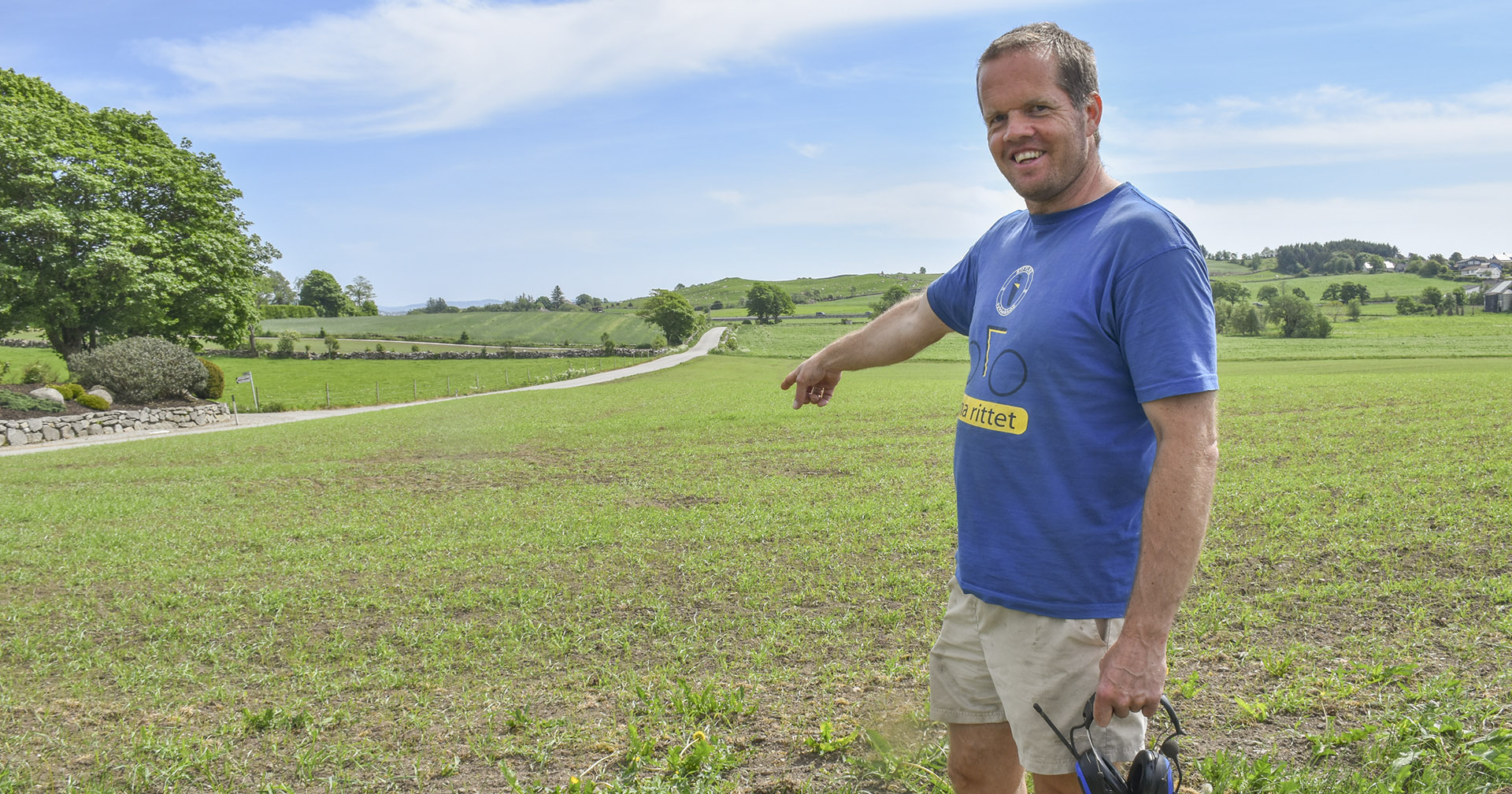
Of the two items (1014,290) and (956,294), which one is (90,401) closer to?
(956,294)

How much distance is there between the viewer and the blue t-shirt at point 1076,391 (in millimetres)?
1910

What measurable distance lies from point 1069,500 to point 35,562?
33.3 ft

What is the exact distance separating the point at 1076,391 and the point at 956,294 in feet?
2.92

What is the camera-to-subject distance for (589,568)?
7574 millimetres

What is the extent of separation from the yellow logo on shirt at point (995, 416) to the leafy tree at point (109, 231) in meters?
34.7

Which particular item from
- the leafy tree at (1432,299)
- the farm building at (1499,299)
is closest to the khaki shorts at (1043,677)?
the leafy tree at (1432,299)

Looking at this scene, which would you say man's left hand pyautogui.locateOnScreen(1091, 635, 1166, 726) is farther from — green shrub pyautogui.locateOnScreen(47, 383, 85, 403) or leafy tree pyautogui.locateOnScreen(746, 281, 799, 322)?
leafy tree pyautogui.locateOnScreen(746, 281, 799, 322)

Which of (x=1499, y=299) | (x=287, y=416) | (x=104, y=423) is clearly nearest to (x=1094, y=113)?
(x=104, y=423)

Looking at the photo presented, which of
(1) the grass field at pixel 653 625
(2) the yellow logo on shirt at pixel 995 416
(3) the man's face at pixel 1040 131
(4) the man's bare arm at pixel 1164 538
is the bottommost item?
(1) the grass field at pixel 653 625

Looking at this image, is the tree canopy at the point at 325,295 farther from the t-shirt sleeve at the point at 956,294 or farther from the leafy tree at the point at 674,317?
the t-shirt sleeve at the point at 956,294

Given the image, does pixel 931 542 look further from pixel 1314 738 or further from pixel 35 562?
pixel 35 562

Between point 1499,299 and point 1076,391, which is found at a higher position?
point 1499,299

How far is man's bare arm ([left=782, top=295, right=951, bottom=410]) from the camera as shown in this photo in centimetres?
305

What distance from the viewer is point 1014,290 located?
2307 mm
